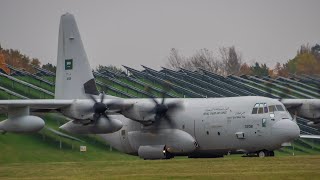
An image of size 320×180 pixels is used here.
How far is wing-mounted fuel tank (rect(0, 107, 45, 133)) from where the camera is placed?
48.0 meters

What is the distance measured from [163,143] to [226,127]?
452cm

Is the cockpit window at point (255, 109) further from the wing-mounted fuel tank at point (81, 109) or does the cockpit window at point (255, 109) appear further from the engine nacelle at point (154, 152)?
the wing-mounted fuel tank at point (81, 109)

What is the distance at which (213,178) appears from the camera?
30797mm

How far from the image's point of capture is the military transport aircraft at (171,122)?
49.6 m

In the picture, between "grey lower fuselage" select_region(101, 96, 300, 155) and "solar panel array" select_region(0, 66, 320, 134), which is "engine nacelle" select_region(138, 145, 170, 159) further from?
"solar panel array" select_region(0, 66, 320, 134)

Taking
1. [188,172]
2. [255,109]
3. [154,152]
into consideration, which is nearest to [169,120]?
[154,152]

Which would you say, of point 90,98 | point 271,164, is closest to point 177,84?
point 90,98

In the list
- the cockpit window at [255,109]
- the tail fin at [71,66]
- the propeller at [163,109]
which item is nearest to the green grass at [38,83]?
the tail fin at [71,66]

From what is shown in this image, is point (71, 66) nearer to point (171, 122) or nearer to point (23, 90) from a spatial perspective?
point (171, 122)

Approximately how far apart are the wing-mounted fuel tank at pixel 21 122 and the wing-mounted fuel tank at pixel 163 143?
8.34 metres

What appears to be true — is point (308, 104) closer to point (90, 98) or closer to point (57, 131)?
point (90, 98)

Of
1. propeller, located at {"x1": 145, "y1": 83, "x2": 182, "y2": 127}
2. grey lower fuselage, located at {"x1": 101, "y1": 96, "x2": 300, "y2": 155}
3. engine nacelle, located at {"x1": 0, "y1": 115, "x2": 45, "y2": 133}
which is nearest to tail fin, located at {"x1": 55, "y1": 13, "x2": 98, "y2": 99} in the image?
grey lower fuselage, located at {"x1": 101, "y1": 96, "x2": 300, "y2": 155}

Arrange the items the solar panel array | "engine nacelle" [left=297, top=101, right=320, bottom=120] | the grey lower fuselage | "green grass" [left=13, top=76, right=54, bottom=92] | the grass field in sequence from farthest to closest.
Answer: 1. "green grass" [left=13, top=76, right=54, bottom=92]
2. the solar panel array
3. "engine nacelle" [left=297, top=101, right=320, bottom=120]
4. the grey lower fuselage
5. the grass field

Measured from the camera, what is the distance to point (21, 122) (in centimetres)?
4812
